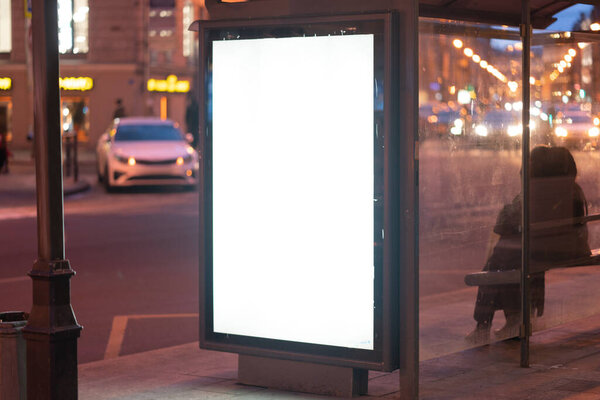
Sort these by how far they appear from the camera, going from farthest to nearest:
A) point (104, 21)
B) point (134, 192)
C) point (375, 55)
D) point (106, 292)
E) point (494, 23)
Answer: point (104, 21) → point (134, 192) → point (106, 292) → point (494, 23) → point (375, 55)

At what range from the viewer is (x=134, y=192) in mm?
24734

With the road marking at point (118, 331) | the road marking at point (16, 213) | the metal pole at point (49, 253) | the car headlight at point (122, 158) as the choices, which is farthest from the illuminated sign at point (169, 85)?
the metal pole at point (49, 253)

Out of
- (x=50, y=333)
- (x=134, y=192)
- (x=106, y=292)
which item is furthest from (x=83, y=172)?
(x=50, y=333)

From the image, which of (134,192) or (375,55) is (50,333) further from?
(134,192)

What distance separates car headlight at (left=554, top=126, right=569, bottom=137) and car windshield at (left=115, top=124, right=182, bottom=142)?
1791 centimetres

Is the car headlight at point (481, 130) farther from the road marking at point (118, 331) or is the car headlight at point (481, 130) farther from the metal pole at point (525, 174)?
the road marking at point (118, 331)

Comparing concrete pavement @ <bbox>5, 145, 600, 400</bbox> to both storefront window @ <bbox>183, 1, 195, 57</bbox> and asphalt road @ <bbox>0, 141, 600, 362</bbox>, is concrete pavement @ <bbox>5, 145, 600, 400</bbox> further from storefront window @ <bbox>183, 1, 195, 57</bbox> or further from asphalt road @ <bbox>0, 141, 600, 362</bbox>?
storefront window @ <bbox>183, 1, 195, 57</bbox>

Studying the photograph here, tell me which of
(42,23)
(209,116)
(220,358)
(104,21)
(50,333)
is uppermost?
(104,21)

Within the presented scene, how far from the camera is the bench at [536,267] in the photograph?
758cm

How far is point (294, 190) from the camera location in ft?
21.2

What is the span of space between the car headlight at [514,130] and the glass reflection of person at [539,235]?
250 mm

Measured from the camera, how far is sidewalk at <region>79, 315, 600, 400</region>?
669 cm

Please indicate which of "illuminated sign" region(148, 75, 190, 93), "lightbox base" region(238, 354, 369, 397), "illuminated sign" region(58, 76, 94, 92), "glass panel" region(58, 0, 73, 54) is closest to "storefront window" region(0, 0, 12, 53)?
"glass panel" region(58, 0, 73, 54)

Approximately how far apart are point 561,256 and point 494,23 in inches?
69.6
